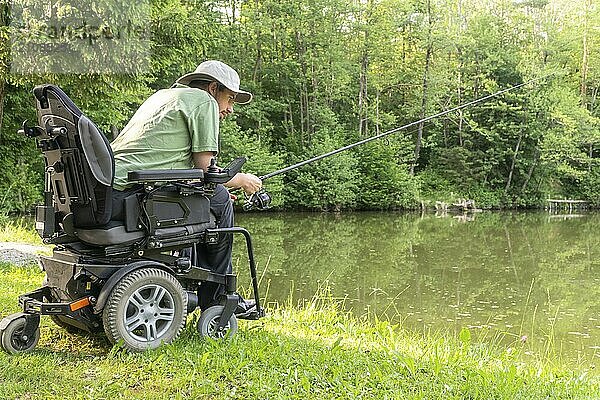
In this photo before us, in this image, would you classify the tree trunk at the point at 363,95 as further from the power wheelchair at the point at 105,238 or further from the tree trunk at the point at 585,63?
the power wheelchair at the point at 105,238

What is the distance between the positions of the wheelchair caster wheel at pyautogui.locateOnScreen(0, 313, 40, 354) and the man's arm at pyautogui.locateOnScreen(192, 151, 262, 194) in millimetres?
1034

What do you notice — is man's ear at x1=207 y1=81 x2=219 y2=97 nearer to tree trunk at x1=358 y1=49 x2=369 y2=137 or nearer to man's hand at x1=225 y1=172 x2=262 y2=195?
man's hand at x1=225 y1=172 x2=262 y2=195

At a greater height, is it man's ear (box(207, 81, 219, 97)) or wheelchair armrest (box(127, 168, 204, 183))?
man's ear (box(207, 81, 219, 97))

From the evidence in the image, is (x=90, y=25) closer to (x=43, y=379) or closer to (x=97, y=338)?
(x=97, y=338)

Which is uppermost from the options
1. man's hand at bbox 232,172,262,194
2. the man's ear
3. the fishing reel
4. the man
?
the man's ear

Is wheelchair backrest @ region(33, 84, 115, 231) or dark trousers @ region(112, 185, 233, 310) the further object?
dark trousers @ region(112, 185, 233, 310)

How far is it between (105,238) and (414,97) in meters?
26.6

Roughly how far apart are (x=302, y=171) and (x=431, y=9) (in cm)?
998

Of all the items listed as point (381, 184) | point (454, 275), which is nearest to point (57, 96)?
point (454, 275)

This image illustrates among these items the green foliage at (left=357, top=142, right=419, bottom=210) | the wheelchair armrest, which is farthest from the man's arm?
the green foliage at (left=357, top=142, right=419, bottom=210)

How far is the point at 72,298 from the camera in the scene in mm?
2734

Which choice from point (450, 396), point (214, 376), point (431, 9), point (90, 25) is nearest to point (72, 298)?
point (214, 376)

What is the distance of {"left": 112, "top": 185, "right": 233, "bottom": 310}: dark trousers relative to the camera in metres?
3.14

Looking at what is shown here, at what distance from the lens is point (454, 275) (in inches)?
388
